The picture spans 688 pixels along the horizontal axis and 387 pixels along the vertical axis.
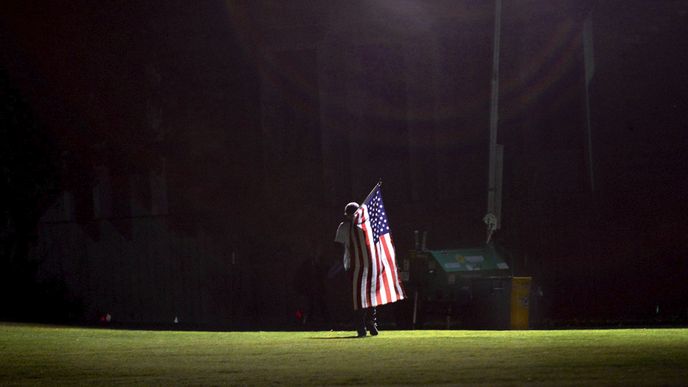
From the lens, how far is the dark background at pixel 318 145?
1256 inches

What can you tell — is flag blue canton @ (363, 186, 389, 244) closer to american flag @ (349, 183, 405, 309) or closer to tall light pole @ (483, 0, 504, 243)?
american flag @ (349, 183, 405, 309)

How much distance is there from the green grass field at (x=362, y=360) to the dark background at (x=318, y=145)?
1120cm

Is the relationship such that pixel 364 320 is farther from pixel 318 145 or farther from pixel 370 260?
pixel 318 145

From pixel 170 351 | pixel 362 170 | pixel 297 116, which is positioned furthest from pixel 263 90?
pixel 170 351

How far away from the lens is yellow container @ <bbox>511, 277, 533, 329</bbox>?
24.9 m

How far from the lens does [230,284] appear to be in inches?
1406

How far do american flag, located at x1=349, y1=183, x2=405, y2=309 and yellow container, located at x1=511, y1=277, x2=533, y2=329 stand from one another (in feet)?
10.8

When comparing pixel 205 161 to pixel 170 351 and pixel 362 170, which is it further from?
pixel 170 351

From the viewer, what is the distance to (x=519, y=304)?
24969mm

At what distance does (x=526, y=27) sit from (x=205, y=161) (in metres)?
9.10

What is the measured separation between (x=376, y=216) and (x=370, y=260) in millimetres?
1203

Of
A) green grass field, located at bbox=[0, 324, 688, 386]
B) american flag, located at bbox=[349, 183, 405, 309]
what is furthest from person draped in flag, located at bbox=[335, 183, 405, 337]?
green grass field, located at bbox=[0, 324, 688, 386]

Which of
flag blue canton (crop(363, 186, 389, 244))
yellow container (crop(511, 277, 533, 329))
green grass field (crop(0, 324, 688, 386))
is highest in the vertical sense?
flag blue canton (crop(363, 186, 389, 244))

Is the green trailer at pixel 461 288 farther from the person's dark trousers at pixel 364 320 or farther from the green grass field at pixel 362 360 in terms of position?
the green grass field at pixel 362 360
